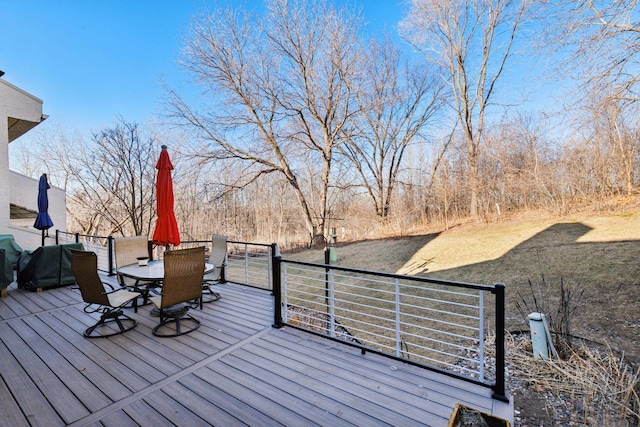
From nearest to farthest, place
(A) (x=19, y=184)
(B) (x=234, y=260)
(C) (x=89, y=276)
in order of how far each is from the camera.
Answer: (C) (x=89, y=276), (B) (x=234, y=260), (A) (x=19, y=184)

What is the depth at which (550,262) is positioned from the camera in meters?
5.90

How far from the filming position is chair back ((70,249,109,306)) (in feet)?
10.2

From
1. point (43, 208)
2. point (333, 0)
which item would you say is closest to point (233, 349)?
point (43, 208)

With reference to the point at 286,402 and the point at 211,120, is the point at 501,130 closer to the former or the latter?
the point at 211,120

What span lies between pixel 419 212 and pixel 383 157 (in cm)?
391

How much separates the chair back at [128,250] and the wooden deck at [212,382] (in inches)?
42.6

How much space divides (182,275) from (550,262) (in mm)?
6772

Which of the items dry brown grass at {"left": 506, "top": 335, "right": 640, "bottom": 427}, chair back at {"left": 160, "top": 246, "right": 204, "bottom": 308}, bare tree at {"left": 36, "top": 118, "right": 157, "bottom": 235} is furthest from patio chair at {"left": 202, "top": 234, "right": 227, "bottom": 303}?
bare tree at {"left": 36, "top": 118, "right": 157, "bottom": 235}

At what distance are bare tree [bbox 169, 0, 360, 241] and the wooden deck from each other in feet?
31.3

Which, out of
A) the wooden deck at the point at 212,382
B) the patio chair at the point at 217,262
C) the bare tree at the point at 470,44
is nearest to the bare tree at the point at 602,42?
the bare tree at the point at 470,44

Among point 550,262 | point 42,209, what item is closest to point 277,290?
point 550,262

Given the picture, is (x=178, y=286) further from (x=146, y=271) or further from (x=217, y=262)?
(x=217, y=262)

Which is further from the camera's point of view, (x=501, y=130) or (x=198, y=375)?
(x=501, y=130)

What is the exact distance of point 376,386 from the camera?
223 centimetres
